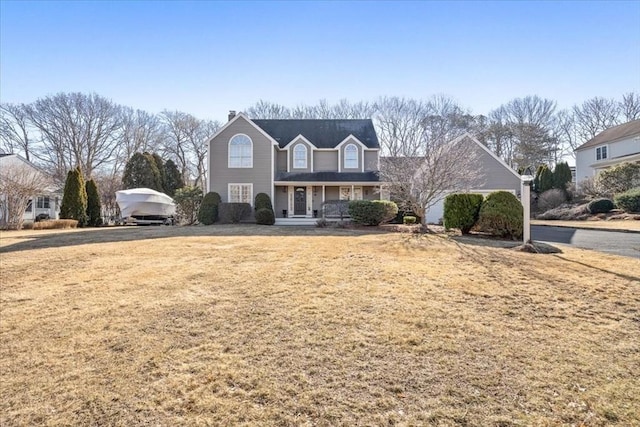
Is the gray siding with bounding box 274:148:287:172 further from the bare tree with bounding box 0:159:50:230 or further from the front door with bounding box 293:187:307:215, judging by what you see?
the bare tree with bounding box 0:159:50:230

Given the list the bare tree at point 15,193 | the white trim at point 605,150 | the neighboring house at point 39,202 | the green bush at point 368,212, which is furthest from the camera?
the white trim at point 605,150

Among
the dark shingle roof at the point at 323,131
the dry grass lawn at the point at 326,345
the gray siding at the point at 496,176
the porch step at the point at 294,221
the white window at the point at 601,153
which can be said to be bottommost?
the dry grass lawn at the point at 326,345

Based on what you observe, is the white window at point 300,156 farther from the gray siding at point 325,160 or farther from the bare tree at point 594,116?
the bare tree at point 594,116

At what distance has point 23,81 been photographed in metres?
16.2

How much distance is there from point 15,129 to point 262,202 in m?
36.8

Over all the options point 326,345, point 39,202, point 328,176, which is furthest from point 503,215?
point 39,202

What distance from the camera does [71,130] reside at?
37.5m

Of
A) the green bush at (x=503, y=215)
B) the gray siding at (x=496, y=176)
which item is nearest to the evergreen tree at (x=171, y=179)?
the gray siding at (x=496, y=176)

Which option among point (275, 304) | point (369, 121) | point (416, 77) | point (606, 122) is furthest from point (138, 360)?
point (606, 122)

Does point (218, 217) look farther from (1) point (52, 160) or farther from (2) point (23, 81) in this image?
(1) point (52, 160)

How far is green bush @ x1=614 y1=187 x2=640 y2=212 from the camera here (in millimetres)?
19281

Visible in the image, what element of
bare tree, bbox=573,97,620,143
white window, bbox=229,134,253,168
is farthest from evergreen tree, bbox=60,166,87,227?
bare tree, bbox=573,97,620,143

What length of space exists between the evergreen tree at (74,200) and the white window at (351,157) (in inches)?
674

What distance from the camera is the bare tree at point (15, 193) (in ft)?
58.9
